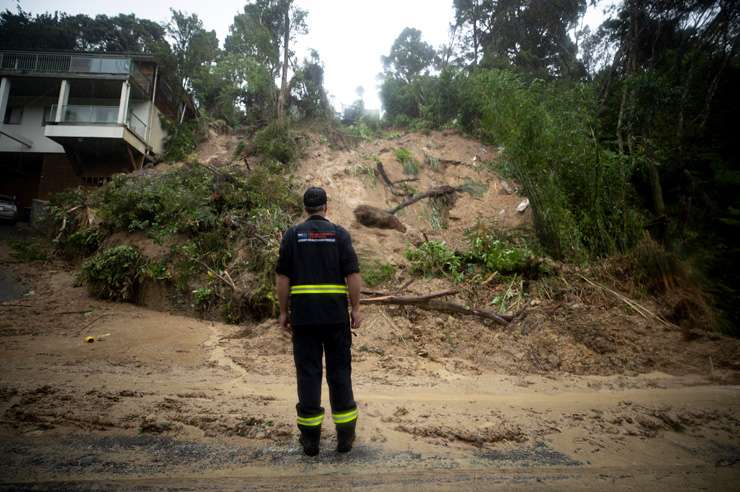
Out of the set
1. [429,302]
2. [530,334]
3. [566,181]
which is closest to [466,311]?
[429,302]

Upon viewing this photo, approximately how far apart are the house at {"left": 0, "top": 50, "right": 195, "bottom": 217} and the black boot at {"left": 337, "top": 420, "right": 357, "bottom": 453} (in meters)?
18.3

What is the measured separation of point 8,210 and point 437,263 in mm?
18640

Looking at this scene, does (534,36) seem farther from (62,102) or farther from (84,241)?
(62,102)

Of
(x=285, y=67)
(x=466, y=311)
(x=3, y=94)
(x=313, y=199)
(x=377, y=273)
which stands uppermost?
(x=285, y=67)

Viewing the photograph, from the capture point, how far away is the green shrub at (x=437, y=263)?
7061 millimetres

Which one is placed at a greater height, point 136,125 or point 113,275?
point 136,125

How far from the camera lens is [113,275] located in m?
7.51

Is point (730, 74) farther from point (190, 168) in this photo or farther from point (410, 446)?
point (190, 168)

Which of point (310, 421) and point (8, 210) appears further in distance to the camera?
point (8, 210)

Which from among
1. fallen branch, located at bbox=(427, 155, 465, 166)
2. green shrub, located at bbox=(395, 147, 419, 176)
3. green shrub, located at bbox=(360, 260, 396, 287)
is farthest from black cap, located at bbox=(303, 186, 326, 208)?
fallen branch, located at bbox=(427, 155, 465, 166)

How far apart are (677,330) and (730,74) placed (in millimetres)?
9018


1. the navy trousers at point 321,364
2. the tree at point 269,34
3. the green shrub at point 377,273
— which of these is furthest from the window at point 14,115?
the navy trousers at point 321,364

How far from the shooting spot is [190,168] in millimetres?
11680

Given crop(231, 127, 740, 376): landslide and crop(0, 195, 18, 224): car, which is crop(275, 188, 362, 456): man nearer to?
crop(231, 127, 740, 376): landslide
